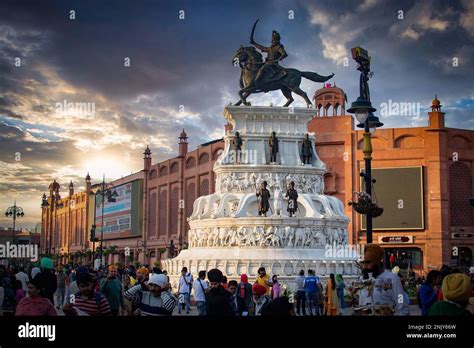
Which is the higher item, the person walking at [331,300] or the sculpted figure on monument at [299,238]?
the sculpted figure on monument at [299,238]

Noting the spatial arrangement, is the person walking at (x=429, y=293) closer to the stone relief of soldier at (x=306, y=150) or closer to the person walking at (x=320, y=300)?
the person walking at (x=320, y=300)

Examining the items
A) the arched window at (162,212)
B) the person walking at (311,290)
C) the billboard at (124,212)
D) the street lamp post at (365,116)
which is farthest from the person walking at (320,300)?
the billboard at (124,212)

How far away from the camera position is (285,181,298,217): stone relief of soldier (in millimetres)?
33812

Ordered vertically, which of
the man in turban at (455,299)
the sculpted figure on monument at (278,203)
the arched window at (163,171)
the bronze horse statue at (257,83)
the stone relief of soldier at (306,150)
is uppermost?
the bronze horse statue at (257,83)

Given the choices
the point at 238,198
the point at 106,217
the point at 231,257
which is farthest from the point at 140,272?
the point at 106,217

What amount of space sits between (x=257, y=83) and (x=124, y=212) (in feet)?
163

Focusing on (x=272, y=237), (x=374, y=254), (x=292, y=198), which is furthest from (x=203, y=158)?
(x=374, y=254)

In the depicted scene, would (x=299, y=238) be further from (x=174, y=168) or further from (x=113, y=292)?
(x=174, y=168)

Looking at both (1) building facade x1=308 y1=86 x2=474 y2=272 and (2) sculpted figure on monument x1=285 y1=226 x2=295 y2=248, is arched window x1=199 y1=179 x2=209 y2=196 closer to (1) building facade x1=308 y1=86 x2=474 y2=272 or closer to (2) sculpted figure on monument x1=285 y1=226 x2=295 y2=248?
(1) building facade x1=308 y1=86 x2=474 y2=272

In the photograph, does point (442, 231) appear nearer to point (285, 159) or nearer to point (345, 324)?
point (285, 159)

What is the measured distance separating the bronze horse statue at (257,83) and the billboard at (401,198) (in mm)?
20080

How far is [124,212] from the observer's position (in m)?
84.4

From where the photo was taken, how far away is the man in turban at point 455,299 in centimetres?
738

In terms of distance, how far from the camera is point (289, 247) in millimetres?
33594
